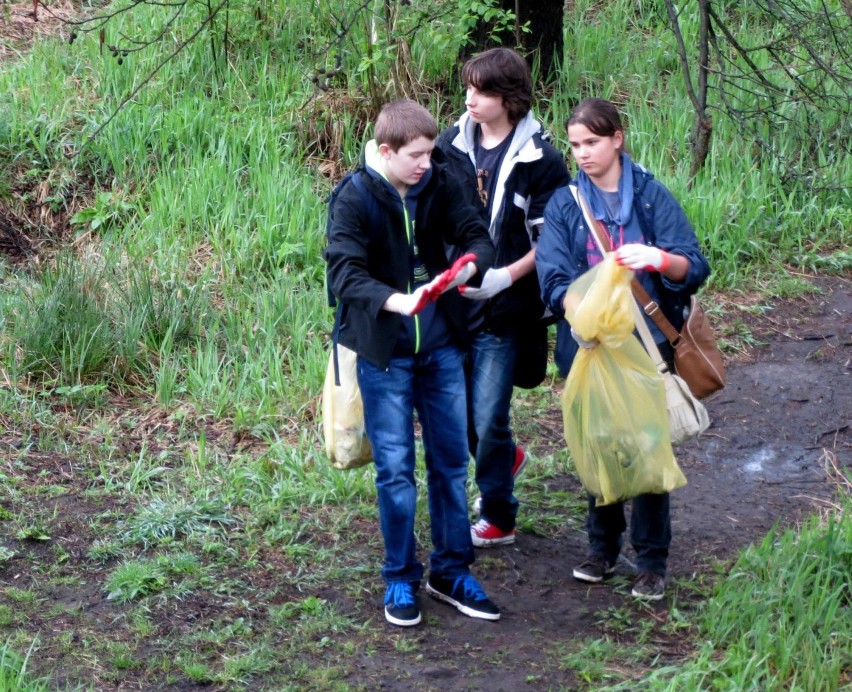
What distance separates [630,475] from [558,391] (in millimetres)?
2370

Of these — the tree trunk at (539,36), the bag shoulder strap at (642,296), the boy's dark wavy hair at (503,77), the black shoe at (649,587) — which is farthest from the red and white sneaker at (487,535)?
the tree trunk at (539,36)

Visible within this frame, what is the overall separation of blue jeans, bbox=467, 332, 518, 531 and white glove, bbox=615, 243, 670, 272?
0.66m

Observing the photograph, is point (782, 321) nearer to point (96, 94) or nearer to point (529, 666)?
point (529, 666)

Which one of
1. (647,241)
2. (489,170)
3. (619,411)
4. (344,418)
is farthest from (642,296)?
(344,418)

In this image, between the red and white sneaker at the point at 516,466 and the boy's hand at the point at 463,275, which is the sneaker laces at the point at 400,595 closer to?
the red and white sneaker at the point at 516,466

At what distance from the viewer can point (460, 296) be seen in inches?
144

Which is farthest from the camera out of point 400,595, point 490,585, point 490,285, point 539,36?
point 539,36

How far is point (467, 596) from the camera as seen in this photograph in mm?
3795

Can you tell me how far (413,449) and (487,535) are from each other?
0.82m

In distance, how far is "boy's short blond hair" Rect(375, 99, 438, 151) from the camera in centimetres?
331

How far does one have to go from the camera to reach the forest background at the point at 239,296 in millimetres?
3715

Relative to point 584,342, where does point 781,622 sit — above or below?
below

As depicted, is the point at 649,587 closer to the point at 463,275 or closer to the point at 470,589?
the point at 470,589

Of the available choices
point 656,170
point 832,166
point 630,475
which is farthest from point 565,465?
point 832,166
